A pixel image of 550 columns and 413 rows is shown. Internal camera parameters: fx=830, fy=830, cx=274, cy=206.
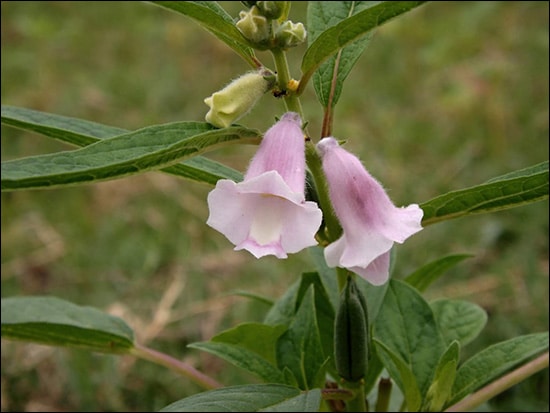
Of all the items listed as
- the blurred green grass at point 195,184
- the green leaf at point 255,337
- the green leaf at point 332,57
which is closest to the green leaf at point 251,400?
the green leaf at point 255,337

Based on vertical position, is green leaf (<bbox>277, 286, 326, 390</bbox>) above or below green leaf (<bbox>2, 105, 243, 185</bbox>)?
below

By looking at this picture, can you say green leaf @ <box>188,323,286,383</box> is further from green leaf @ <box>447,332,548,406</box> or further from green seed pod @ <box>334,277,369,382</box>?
green leaf @ <box>447,332,548,406</box>

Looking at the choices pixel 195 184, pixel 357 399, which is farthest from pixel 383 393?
pixel 195 184

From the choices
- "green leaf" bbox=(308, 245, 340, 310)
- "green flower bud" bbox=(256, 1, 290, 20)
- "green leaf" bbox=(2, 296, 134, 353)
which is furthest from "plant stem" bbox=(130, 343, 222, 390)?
"green flower bud" bbox=(256, 1, 290, 20)

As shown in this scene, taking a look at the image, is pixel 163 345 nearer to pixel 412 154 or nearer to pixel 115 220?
pixel 115 220

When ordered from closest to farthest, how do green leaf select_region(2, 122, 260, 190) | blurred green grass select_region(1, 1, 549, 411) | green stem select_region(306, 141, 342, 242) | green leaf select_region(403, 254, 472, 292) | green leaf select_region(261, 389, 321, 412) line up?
green leaf select_region(2, 122, 260, 190) → green leaf select_region(261, 389, 321, 412) → green stem select_region(306, 141, 342, 242) → green leaf select_region(403, 254, 472, 292) → blurred green grass select_region(1, 1, 549, 411)

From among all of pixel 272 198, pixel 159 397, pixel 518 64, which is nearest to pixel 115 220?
pixel 159 397
